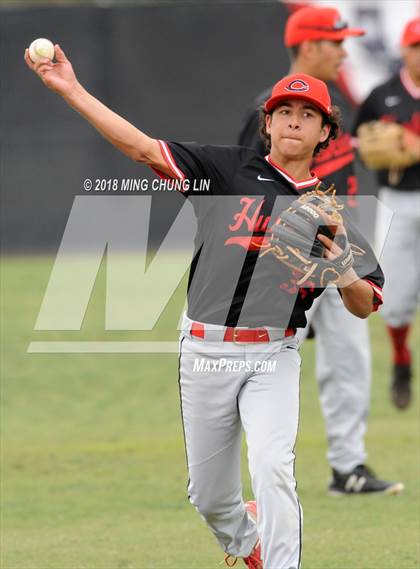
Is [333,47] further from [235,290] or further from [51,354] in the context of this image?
[51,354]

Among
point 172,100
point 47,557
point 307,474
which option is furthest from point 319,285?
point 172,100

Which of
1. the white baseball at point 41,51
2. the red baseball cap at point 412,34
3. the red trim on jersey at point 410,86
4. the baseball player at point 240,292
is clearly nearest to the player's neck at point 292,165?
the baseball player at point 240,292

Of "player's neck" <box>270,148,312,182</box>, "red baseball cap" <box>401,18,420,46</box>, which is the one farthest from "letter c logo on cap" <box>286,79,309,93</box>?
"red baseball cap" <box>401,18,420,46</box>

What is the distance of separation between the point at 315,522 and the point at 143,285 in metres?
8.45

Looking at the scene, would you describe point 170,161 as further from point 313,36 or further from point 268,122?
point 313,36

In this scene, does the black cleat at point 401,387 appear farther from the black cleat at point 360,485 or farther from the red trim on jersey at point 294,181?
the red trim on jersey at point 294,181

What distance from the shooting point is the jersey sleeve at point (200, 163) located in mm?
4801

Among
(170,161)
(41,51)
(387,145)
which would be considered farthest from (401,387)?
(41,51)

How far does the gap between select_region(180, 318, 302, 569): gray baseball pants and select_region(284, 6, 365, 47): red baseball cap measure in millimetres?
2823

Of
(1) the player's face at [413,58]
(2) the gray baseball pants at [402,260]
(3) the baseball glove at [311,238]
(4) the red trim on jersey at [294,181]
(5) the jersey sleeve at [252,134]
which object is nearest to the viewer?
(3) the baseball glove at [311,238]

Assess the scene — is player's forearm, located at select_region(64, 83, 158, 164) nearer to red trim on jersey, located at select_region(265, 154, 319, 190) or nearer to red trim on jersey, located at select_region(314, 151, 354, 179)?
red trim on jersey, located at select_region(265, 154, 319, 190)

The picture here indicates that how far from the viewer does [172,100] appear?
53.7 feet

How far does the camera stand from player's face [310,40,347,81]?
287 inches

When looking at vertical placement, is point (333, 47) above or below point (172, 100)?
above
